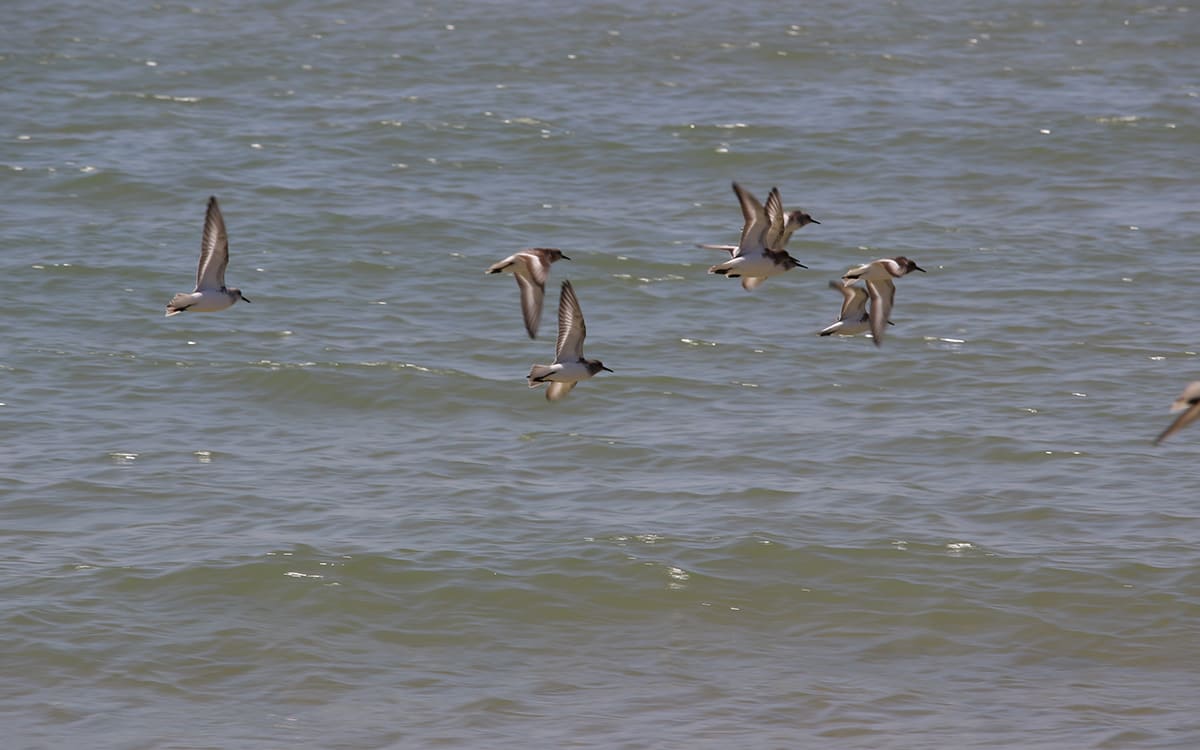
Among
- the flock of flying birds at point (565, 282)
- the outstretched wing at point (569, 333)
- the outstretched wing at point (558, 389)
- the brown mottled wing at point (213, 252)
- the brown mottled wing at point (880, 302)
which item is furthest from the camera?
the brown mottled wing at point (880, 302)

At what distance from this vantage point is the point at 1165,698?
13086mm

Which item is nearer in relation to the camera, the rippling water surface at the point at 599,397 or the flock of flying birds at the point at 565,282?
the flock of flying birds at the point at 565,282

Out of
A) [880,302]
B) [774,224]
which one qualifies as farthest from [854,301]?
[774,224]

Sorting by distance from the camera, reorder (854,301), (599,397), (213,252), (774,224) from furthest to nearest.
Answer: (599,397), (854,301), (774,224), (213,252)

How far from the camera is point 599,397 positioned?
2023 centimetres

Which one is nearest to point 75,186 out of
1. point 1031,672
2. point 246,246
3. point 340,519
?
point 246,246

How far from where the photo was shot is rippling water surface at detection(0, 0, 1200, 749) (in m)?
13.6

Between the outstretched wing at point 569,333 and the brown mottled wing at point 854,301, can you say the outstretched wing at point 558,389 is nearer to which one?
the outstretched wing at point 569,333

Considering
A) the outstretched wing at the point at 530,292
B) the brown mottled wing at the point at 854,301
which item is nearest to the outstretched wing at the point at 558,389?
the outstretched wing at the point at 530,292

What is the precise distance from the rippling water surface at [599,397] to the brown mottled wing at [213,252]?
3.12 meters

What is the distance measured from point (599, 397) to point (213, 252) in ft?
25.8

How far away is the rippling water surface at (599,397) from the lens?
13594 mm

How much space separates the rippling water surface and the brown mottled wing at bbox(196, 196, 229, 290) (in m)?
3.12

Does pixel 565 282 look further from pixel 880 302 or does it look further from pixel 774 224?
pixel 880 302
